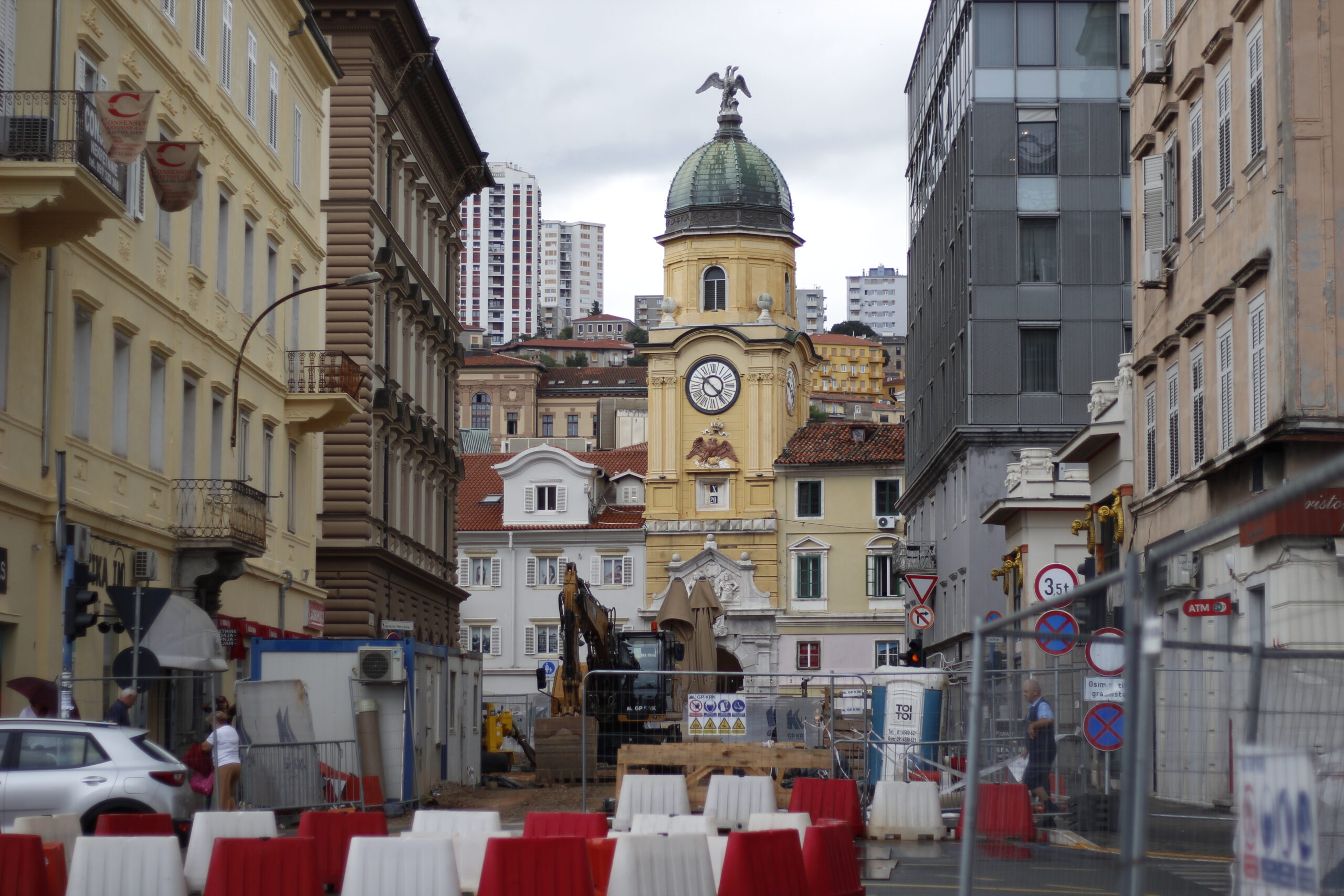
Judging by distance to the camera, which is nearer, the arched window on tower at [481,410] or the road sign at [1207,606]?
the road sign at [1207,606]

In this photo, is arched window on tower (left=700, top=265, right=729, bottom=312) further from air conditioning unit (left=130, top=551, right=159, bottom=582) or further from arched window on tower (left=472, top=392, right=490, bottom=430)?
air conditioning unit (left=130, top=551, right=159, bottom=582)

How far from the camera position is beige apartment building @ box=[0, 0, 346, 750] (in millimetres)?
21938

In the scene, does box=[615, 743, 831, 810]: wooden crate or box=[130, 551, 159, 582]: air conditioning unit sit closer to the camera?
box=[615, 743, 831, 810]: wooden crate

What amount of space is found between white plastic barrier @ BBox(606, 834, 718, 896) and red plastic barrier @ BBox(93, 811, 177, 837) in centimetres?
411

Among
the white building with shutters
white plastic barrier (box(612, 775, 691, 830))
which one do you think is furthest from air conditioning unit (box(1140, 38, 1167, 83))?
the white building with shutters

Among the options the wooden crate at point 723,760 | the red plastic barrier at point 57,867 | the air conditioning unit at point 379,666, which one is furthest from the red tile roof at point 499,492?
the red plastic barrier at point 57,867

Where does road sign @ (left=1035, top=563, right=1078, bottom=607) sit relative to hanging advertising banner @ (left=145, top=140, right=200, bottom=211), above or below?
below

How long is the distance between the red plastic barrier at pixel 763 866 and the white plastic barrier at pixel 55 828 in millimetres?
4879

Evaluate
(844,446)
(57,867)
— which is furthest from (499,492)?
(57,867)

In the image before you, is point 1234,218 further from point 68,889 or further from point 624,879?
point 68,889

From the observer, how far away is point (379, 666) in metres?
29.0

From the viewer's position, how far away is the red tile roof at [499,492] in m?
88.4

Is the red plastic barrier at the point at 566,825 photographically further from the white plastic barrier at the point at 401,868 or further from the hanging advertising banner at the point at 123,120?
the hanging advertising banner at the point at 123,120

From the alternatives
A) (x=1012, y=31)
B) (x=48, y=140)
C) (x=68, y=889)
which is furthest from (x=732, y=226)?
(x=68, y=889)
